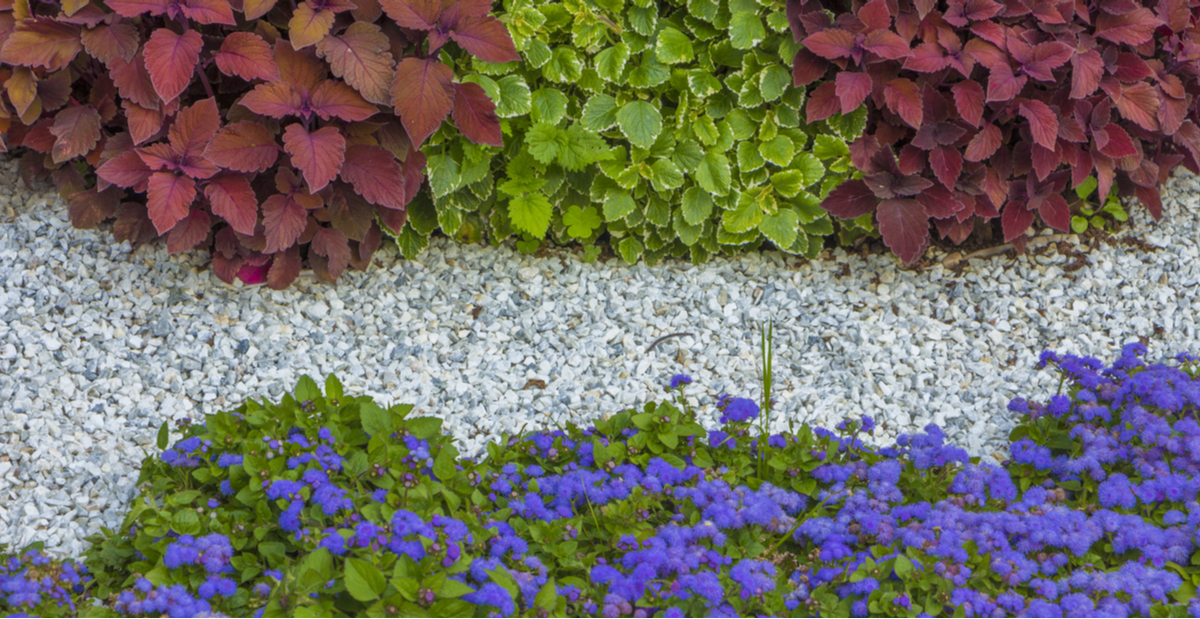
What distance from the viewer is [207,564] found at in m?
1.80

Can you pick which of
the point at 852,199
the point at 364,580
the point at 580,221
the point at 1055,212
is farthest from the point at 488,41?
the point at 1055,212

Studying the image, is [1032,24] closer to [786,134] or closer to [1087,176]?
[1087,176]

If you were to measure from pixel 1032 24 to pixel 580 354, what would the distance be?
1795mm

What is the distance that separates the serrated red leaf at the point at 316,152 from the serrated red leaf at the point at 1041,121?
205cm

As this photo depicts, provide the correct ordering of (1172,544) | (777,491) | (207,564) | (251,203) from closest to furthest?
(207,564) < (1172,544) < (777,491) < (251,203)

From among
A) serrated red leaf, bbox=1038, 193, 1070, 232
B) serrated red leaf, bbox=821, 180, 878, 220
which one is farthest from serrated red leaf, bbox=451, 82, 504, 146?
serrated red leaf, bbox=1038, 193, 1070, 232

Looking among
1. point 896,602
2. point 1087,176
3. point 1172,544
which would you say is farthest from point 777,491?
point 1087,176

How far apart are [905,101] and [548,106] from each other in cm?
110

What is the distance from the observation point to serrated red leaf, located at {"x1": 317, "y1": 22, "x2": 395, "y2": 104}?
8.59 ft

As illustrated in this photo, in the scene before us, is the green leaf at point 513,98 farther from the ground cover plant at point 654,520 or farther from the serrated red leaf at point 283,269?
the ground cover plant at point 654,520

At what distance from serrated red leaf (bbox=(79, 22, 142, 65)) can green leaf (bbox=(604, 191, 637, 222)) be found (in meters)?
1.44

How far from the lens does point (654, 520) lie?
2240 mm

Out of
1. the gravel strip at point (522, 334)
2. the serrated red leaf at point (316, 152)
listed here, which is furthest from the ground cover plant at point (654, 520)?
the serrated red leaf at point (316, 152)

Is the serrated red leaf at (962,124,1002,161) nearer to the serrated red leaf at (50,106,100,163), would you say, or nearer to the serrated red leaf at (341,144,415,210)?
the serrated red leaf at (341,144,415,210)
